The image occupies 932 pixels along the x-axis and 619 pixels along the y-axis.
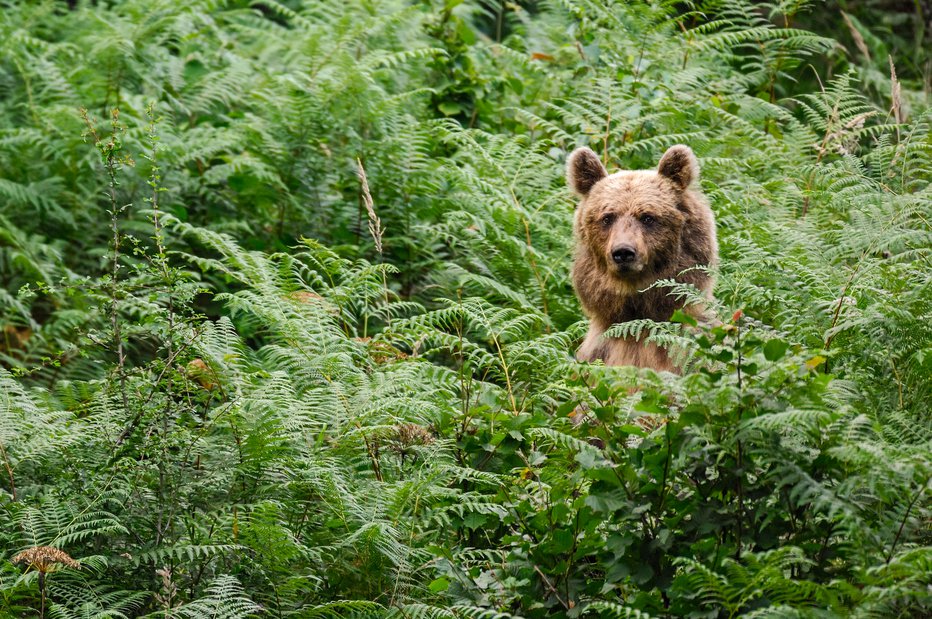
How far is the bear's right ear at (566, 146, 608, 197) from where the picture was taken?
262 inches

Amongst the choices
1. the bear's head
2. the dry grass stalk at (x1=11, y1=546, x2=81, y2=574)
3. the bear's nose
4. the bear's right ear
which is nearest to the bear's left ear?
the bear's head

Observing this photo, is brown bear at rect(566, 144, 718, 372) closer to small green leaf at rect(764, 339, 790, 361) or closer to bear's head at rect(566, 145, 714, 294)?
bear's head at rect(566, 145, 714, 294)

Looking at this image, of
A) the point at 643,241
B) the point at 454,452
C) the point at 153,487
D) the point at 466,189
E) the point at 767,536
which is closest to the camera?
the point at 767,536

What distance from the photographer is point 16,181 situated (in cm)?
857

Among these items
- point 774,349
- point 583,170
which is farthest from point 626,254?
point 774,349

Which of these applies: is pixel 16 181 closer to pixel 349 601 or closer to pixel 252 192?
pixel 252 192

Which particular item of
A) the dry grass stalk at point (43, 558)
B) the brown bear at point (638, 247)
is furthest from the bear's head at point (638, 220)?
the dry grass stalk at point (43, 558)

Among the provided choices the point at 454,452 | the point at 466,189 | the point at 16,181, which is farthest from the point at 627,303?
the point at 16,181

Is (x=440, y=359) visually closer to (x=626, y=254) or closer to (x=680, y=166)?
(x=626, y=254)

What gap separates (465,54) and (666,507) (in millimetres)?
6591

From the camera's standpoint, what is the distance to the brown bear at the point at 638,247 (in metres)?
6.12

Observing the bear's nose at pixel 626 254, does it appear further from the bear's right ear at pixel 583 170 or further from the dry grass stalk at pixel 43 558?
the dry grass stalk at pixel 43 558

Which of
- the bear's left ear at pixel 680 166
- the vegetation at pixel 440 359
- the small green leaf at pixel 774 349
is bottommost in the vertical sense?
the vegetation at pixel 440 359

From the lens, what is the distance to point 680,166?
640cm
